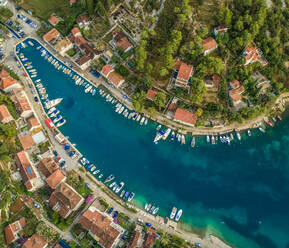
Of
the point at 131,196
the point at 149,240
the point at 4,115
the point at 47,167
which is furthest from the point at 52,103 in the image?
the point at 149,240

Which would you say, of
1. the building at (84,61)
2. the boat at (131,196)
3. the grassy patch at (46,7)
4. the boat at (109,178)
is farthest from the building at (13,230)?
the grassy patch at (46,7)

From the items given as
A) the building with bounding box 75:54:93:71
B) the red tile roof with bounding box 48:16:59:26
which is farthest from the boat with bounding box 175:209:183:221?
the red tile roof with bounding box 48:16:59:26

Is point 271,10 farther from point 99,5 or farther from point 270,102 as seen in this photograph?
point 99,5

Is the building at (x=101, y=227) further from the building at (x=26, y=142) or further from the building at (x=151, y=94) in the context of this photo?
the building at (x=151, y=94)

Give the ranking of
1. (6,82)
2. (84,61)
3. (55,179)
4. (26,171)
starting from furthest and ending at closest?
(84,61) < (6,82) < (26,171) < (55,179)

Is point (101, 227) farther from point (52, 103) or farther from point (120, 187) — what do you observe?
point (52, 103)

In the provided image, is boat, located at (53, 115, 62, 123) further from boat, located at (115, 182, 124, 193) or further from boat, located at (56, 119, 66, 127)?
boat, located at (115, 182, 124, 193)
